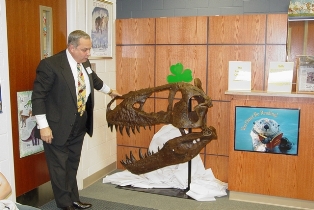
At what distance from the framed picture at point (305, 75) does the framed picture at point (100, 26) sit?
2111mm

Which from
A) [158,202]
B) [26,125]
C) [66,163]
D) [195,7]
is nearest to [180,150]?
[158,202]

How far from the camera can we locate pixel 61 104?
118 inches

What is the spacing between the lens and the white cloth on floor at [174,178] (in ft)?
12.4

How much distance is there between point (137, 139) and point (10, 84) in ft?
6.15

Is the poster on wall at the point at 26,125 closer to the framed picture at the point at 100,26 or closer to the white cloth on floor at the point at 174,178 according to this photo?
the framed picture at the point at 100,26

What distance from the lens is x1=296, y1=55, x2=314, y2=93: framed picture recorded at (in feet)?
11.2

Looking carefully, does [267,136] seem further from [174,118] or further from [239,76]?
[174,118]

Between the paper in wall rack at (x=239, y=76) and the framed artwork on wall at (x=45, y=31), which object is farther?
the paper in wall rack at (x=239, y=76)

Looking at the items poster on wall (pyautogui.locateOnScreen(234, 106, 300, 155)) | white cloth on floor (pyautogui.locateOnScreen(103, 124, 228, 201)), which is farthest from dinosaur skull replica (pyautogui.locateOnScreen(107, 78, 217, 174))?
white cloth on floor (pyautogui.locateOnScreen(103, 124, 228, 201))

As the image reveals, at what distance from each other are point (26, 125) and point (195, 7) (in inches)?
125

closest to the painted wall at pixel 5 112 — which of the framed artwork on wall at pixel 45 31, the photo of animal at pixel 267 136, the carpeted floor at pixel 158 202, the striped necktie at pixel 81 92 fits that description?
the framed artwork on wall at pixel 45 31

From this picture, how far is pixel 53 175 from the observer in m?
3.09

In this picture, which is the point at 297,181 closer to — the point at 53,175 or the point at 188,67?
the point at 188,67

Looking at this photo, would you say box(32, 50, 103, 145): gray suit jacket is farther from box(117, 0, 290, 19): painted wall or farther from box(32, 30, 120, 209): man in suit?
box(117, 0, 290, 19): painted wall
